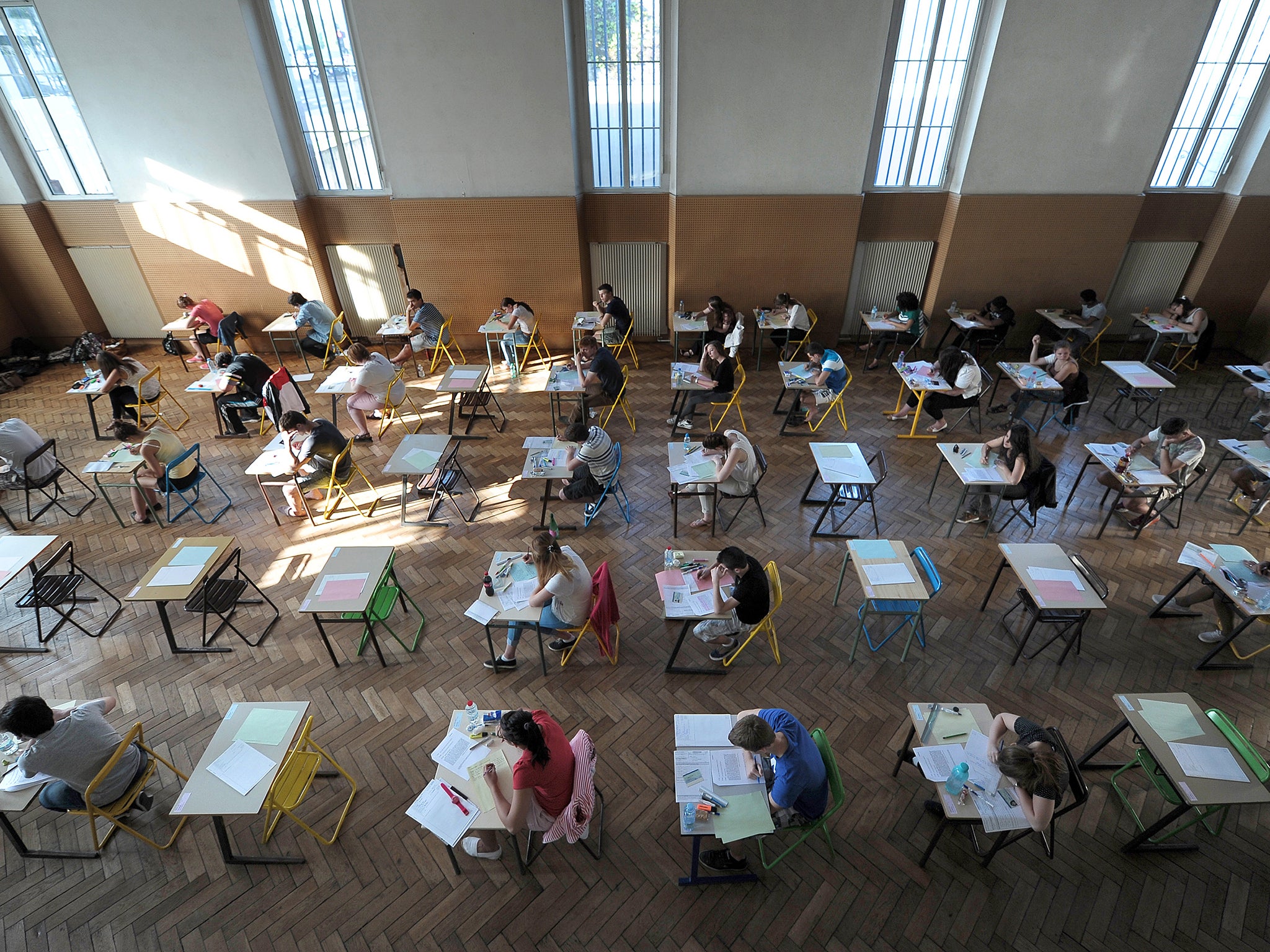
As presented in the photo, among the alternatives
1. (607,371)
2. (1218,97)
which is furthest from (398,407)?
(1218,97)

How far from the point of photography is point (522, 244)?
9.91 meters

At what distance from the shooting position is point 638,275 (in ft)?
35.1

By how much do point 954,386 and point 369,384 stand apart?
7.25 m

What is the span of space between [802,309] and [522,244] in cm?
444

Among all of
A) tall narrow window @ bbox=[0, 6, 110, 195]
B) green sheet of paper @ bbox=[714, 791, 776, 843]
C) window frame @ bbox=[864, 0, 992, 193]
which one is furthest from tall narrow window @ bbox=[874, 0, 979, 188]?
tall narrow window @ bbox=[0, 6, 110, 195]

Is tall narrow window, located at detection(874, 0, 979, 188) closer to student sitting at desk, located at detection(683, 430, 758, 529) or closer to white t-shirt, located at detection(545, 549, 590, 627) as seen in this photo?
student sitting at desk, located at detection(683, 430, 758, 529)

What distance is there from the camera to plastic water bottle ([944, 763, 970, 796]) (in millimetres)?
3594

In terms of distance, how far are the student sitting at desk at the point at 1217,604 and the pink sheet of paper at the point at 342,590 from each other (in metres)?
6.69

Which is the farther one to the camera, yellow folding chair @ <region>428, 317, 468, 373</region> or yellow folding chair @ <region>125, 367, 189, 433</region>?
yellow folding chair @ <region>428, 317, 468, 373</region>

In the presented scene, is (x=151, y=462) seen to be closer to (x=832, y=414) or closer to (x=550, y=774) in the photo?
(x=550, y=774)

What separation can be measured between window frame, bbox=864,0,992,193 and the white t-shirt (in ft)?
26.8

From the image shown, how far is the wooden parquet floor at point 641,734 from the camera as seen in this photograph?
3.74 m

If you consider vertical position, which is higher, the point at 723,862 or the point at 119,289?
the point at 119,289

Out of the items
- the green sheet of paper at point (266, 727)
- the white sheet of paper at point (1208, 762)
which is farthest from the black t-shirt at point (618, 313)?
the white sheet of paper at point (1208, 762)
